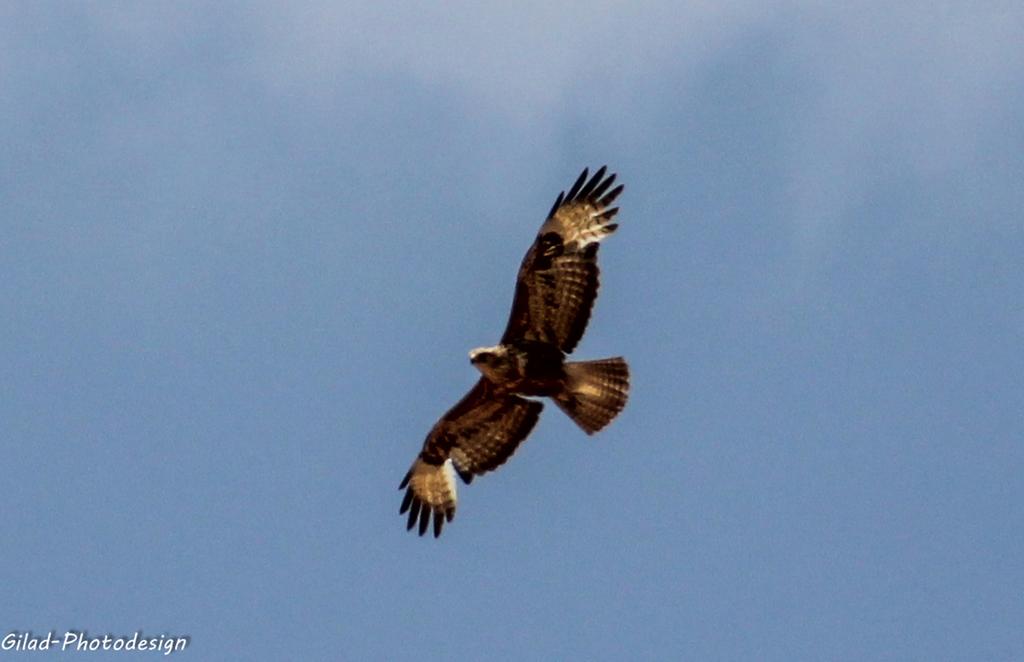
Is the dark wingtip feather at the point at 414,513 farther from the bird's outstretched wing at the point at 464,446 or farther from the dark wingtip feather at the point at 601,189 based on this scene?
the dark wingtip feather at the point at 601,189

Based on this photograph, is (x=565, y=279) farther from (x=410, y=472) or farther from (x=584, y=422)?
(x=410, y=472)

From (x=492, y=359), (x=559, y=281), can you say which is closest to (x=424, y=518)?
(x=492, y=359)

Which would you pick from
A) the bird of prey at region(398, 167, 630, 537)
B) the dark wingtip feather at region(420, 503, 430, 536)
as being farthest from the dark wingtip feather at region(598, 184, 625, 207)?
the dark wingtip feather at region(420, 503, 430, 536)

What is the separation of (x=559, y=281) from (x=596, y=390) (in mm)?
1012

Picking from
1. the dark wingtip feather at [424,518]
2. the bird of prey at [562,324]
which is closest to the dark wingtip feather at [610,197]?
the bird of prey at [562,324]

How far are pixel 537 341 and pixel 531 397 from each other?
0.91 metres

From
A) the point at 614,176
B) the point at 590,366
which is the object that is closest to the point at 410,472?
the point at 590,366

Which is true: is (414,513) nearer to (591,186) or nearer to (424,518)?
(424,518)

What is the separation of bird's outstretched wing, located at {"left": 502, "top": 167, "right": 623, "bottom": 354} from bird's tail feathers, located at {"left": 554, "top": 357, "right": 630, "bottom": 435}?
0.24 m

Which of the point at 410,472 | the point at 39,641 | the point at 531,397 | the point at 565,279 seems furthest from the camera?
the point at 410,472

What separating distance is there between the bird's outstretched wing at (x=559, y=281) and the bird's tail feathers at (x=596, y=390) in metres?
0.24

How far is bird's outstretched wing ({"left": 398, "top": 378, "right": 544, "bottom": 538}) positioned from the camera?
12859 millimetres

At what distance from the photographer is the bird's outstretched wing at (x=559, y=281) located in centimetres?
1190

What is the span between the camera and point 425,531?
13.5m
